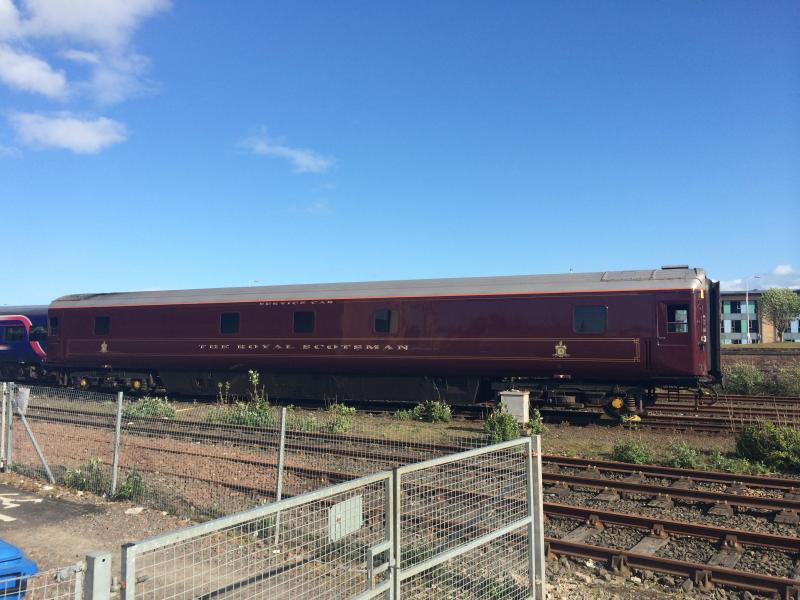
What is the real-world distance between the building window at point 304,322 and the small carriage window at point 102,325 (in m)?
7.48

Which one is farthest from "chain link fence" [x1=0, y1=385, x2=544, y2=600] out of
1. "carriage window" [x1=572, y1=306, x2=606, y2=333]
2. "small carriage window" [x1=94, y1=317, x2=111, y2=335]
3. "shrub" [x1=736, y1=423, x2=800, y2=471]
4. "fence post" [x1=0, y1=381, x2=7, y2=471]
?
"small carriage window" [x1=94, y1=317, x2=111, y2=335]

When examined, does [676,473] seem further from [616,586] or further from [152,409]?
[152,409]

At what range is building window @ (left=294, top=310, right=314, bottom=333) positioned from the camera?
17969 mm

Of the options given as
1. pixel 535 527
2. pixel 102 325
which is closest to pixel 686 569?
pixel 535 527

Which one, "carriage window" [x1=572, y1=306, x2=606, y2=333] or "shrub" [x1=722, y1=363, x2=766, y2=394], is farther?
"shrub" [x1=722, y1=363, x2=766, y2=394]

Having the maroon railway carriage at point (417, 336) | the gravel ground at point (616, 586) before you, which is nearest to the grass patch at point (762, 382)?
the maroon railway carriage at point (417, 336)

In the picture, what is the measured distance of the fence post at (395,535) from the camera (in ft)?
12.5

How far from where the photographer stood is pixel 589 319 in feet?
49.3

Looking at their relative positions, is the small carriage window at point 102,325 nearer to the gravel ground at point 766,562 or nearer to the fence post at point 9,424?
the fence post at point 9,424

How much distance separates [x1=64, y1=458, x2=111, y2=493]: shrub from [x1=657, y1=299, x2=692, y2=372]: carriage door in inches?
461

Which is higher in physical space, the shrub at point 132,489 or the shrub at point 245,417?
the shrub at point 245,417

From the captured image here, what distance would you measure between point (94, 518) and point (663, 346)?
39.4ft

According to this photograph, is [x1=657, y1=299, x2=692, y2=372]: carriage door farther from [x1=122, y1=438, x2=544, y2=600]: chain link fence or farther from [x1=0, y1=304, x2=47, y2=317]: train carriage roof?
[x1=0, y1=304, x2=47, y2=317]: train carriage roof

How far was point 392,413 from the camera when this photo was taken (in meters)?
17.0
